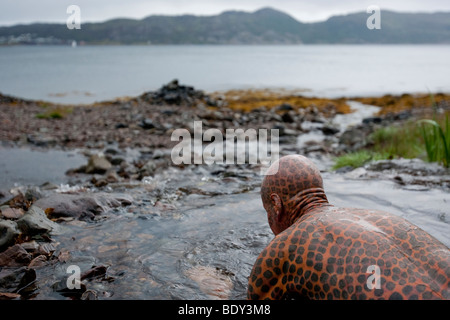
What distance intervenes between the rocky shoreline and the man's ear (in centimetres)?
112

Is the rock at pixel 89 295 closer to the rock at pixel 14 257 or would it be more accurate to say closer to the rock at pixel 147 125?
the rock at pixel 14 257

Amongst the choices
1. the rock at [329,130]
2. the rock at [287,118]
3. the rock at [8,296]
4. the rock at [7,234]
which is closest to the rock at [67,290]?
the rock at [8,296]

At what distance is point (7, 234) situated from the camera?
5242 millimetres

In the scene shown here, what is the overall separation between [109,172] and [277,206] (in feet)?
22.4

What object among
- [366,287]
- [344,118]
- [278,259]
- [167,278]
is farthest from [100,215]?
[344,118]

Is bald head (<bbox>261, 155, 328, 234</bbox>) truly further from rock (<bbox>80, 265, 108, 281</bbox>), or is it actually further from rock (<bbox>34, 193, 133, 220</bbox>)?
rock (<bbox>34, 193, 133, 220</bbox>)

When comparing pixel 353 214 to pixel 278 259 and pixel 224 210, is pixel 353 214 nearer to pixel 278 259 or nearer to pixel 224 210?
pixel 278 259

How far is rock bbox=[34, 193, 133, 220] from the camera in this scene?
6471 millimetres

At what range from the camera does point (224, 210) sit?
684 cm

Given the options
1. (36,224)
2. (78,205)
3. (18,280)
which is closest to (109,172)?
(78,205)

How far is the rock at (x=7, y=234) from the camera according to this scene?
5.17 m

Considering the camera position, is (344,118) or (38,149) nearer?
(38,149)

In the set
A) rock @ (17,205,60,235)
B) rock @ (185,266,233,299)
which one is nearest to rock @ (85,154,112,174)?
rock @ (17,205,60,235)

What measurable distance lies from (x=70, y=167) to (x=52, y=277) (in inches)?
265
